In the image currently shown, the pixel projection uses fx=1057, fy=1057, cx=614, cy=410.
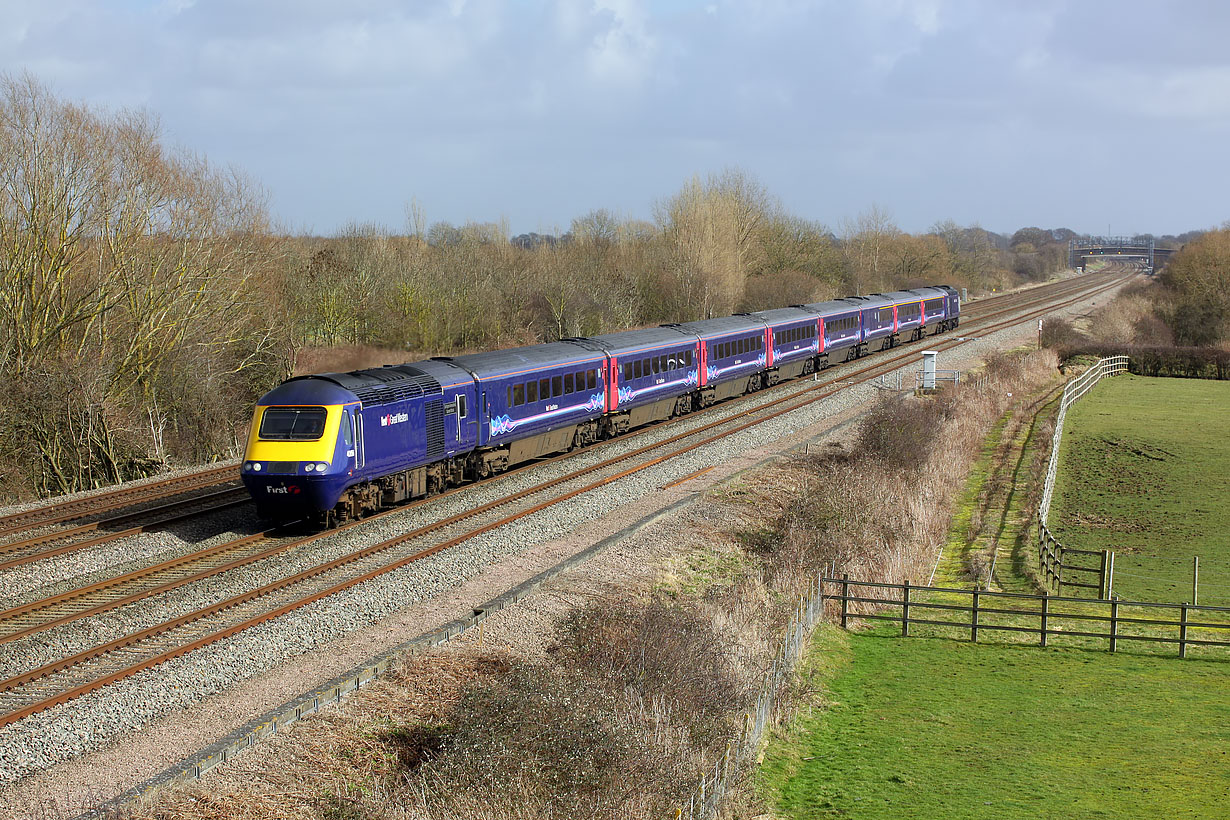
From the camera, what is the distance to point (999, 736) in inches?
571

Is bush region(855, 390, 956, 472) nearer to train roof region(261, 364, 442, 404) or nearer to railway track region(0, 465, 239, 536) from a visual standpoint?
train roof region(261, 364, 442, 404)

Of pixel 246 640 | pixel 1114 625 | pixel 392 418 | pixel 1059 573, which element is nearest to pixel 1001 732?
pixel 1114 625

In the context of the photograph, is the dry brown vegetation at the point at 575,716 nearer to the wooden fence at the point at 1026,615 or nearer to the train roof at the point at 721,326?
the wooden fence at the point at 1026,615

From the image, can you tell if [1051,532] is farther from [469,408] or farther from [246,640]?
[246,640]

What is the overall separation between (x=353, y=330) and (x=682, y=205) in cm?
3433

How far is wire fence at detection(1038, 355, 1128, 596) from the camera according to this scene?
21.5 m

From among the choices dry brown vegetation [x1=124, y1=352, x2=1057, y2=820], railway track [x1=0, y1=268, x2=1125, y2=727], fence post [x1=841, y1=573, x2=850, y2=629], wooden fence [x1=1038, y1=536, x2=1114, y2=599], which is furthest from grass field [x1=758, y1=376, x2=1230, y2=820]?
railway track [x1=0, y1=268, x2=1125, y2=727]

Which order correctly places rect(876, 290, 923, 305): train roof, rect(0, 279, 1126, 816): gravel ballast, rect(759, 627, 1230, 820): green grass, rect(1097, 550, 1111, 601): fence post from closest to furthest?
rect(0, 279, 1126, 816): gravel ballast, rect(759, 627, 1230, 820): green grass, rect(1097, 550, 1111, 601): fence post, rect(876, 290, 923, 305): train roof

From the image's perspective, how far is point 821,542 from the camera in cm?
2161

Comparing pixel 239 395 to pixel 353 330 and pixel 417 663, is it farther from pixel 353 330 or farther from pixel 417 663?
pixel 417 663

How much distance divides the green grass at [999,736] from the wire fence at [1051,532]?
3237 mm

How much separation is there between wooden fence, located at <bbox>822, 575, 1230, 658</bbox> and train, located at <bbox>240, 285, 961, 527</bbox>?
9.08 m

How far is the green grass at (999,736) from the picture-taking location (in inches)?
489

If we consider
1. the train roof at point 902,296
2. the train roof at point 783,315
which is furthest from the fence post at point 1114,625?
the train roof at point 902,296
